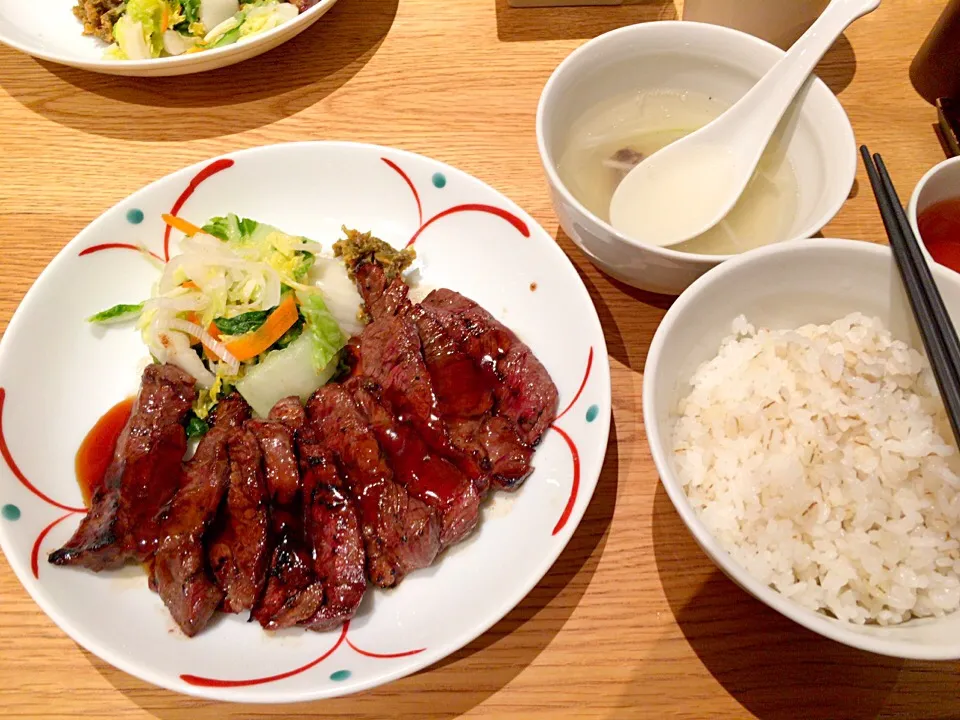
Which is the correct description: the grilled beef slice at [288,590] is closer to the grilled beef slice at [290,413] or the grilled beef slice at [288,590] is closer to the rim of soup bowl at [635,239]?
the grilled beef slice at [290,413]

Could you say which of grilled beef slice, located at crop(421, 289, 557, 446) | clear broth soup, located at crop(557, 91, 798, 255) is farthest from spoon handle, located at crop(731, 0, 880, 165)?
grilled beef slice, located at crop(421, 289, 557, 446)

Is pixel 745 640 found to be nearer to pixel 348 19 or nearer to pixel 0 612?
pixel 0 612

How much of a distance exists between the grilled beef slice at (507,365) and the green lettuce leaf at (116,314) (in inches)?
42.0

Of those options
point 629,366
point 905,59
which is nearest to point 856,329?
point 629,366

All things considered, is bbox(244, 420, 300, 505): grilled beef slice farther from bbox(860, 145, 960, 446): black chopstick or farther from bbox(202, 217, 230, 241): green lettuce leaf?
bbox(860, 145, 960, 446): black chopstick

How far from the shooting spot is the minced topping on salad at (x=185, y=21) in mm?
2783

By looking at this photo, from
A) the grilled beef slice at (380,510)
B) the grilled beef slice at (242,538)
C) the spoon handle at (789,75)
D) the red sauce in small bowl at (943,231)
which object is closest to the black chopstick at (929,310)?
the red sauce in small bowl at (943,231)

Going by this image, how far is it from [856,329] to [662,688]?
110 centimetres

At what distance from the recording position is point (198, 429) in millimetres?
2105

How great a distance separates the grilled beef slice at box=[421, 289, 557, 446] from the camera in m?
1.96

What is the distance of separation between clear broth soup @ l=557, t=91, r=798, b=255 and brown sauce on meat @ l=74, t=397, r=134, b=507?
1673 mm

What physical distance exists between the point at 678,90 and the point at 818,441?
1333 mm

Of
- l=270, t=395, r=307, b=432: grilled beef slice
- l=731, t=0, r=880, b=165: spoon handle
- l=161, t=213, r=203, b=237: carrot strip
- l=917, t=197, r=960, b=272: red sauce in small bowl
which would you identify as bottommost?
l=270, t=395, r=307, b=432: grilled beef slice

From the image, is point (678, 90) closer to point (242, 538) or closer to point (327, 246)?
point (327, 246)
